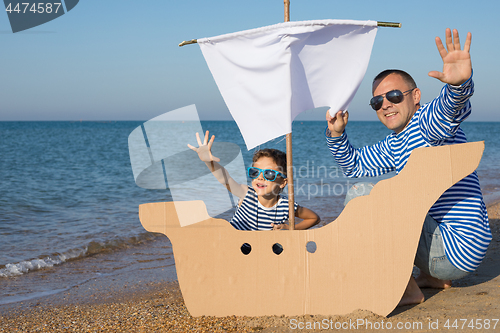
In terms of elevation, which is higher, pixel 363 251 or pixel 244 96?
pixel 244 96

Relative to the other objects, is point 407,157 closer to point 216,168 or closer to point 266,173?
point 266,173

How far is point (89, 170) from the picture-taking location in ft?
48.5

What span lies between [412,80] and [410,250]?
131cm

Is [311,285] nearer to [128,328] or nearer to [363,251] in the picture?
[363,251]

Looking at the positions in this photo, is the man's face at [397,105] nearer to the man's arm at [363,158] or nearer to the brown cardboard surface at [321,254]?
the man's arm at [363,158]

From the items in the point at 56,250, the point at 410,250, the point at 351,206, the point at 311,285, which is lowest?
the point at 56,250

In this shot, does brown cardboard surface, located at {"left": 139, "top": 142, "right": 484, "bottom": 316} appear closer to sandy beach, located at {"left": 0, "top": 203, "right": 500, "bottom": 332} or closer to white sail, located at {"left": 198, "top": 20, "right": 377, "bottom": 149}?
sandy beach, located at {"left": 0, "top": 203, "right": 500, "bottom": 332}

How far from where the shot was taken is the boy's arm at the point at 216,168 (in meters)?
3.07

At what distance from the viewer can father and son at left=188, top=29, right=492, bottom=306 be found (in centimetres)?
239

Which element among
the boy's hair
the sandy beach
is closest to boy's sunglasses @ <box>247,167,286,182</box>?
the boy's hair

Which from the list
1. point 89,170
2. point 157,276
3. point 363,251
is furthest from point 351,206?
point 89,170

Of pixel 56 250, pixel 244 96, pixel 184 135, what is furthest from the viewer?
pixel 56 250

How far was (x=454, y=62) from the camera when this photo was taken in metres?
2.26

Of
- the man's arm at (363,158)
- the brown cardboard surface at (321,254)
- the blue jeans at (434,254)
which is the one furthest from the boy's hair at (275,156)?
the blue jeans at (434,254)
